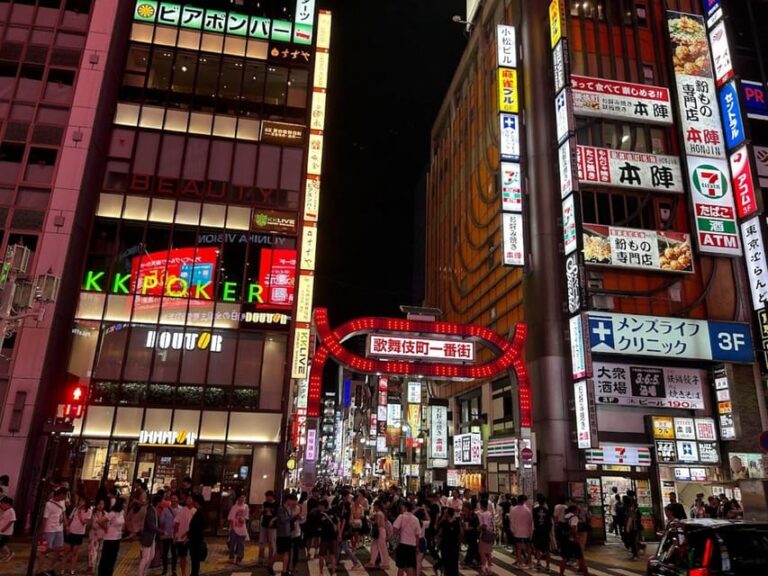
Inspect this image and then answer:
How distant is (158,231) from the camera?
26094 millimetres

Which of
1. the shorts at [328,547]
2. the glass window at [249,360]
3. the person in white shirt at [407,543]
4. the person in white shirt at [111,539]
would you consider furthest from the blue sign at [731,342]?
the person in white shirt at [111,539]

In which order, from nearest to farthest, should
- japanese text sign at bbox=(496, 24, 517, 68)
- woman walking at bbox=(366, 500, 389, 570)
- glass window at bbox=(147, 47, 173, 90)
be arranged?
woman walking at bbox=(366, 500, 389, 570)
glass window at bbox=(147, 47, 173, 90)
japanese text sign at bbox=(496, 24, 517, 68)

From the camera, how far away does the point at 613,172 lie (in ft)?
94.7

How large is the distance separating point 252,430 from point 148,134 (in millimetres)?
15276

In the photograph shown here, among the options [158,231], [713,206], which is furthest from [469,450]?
[158,231]

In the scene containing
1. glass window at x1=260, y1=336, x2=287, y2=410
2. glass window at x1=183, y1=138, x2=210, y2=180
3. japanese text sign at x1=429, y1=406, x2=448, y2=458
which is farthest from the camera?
japanese text sign at x1=429, y1=406, x2=448, y2=458

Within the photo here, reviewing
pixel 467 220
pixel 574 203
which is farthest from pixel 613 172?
pixel 467 220

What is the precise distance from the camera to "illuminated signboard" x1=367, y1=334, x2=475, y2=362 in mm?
24370

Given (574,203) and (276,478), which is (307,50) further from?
(276,478)

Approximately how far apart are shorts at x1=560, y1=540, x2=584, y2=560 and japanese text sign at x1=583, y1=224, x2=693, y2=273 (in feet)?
52.2

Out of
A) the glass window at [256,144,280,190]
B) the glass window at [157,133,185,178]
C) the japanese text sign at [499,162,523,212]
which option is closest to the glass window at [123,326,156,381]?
the glass window at [157,133,185,178]

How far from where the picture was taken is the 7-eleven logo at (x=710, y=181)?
1116 inches

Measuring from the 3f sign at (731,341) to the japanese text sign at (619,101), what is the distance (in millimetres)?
11861

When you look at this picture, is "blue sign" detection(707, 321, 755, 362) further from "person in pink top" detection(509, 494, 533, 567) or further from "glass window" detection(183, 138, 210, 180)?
→ "glass window" detection(183, 138, 210, 180)
